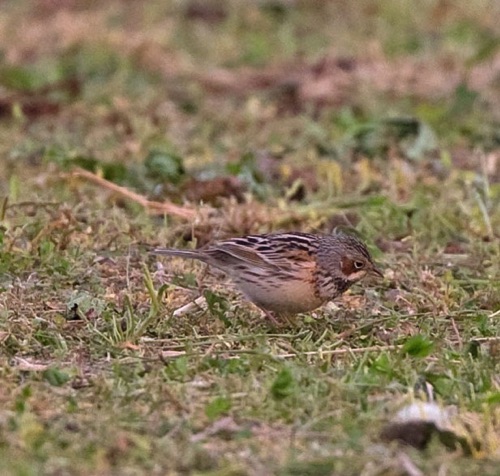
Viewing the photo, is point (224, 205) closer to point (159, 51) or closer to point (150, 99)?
point (150, 99)

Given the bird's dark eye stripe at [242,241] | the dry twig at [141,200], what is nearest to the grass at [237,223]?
the dry twig at [141,200]

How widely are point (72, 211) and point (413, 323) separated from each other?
2141 mm

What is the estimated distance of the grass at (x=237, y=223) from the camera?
5.14 metres

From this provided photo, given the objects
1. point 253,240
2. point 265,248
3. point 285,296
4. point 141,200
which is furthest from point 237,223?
point 285,296

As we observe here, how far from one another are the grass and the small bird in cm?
13

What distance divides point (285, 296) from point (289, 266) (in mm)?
164

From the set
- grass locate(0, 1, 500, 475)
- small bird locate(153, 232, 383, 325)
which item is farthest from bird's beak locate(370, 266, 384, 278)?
grass locate(0, 1, 500, 475)

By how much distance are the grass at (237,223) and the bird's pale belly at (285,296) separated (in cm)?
10

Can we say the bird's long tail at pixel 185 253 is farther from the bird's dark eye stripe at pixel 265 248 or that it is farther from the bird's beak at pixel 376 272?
the bird's beak at pixel 376 272

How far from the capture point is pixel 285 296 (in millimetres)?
6418

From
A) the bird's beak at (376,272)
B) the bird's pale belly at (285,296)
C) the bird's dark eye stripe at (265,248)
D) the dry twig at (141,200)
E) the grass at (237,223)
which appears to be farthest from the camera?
the dry twig at (141,200)

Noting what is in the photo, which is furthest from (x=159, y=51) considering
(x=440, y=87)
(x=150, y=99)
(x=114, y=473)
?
(x=114, y=473)

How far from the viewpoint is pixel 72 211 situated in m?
7.85

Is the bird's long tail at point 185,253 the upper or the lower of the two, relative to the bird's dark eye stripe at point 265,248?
lower
